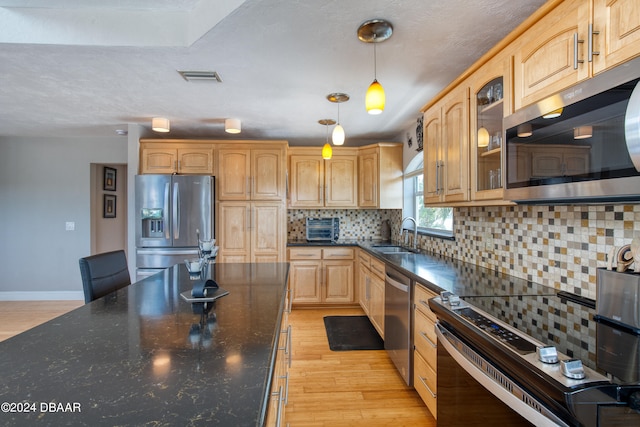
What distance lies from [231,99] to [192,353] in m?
2.53

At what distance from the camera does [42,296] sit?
15.0ft

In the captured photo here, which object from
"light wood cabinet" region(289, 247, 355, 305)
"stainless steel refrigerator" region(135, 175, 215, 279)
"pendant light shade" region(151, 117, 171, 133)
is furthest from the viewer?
"light wood cabinet" region(289, 247, 355, 305)

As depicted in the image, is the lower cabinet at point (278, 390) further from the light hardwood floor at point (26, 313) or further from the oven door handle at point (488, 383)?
the light hardwood floor at point (26, 313)

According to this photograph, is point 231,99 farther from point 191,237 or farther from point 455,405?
point 455,405

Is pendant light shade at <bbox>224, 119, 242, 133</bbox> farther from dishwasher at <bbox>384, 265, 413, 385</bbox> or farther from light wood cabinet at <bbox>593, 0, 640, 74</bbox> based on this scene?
light wood cabinet at <bbox>593, 0, 640, 74</bbox>

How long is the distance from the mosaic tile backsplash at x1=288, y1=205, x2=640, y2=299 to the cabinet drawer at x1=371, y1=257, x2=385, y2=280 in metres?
0.62

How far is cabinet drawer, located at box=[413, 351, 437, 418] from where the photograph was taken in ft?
5.92

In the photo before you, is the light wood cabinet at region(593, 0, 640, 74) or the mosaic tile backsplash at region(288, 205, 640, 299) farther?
the mosaic tile backsplash at region(288, 205, 640, 299)


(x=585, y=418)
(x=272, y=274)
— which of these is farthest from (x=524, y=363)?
(x=272, y=274)

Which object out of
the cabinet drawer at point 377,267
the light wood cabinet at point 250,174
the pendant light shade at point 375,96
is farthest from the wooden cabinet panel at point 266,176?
the pendant light shade at point 375,96

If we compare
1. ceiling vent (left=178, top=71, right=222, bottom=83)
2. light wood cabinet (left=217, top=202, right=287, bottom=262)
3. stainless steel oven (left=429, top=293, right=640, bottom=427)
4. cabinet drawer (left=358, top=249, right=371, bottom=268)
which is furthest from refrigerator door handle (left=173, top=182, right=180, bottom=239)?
stainless steel oven (left=429, top=293, right=640, bottom=427)

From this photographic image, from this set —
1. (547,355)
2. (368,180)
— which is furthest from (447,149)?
(368,180)

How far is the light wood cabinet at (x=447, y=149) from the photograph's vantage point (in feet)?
6.50

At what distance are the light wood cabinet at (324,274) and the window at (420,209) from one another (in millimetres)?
943
